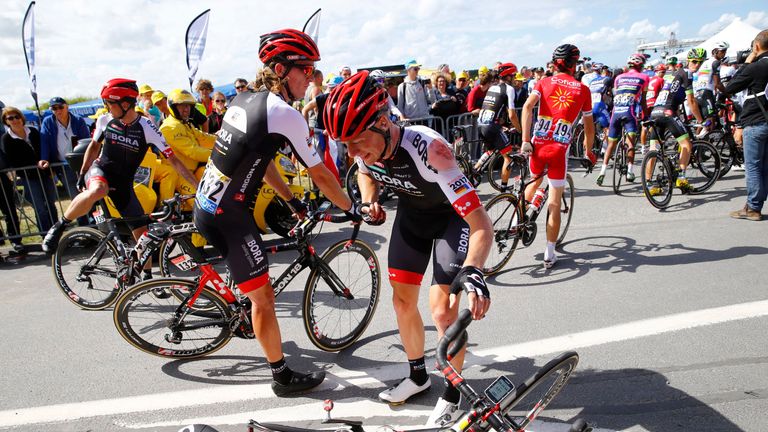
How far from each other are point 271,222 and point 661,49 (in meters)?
59.3

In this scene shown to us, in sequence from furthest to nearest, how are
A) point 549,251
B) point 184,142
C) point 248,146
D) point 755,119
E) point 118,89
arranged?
point 184,142, point 755,119, point 549,251, point 118,89, point 248,146

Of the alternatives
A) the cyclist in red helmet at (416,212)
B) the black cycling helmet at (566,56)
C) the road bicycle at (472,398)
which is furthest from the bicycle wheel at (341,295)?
the black cycling helmet at (566,56)

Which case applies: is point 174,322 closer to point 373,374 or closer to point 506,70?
point 373,374

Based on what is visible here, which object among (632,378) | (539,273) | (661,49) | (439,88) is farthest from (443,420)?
(661,49)

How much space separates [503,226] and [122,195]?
4.07 meters

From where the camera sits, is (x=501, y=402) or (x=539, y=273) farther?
(x=539, y=273)

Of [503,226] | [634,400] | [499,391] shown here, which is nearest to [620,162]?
[503,226]

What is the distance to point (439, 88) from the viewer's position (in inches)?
465

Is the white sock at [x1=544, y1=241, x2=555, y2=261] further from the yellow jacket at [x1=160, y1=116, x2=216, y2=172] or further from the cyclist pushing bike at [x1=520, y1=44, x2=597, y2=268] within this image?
the yellow jacket at [x1=160, y1=116, x2=216, y2=172]

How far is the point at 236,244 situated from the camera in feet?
10.7

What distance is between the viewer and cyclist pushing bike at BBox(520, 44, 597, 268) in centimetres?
549

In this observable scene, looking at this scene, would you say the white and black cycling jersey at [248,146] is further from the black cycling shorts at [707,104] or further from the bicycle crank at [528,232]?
the black cycling shorts at [707,104]

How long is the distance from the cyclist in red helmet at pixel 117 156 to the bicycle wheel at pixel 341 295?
1.88 meters

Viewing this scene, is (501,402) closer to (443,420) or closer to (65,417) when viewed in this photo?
(443,420)
